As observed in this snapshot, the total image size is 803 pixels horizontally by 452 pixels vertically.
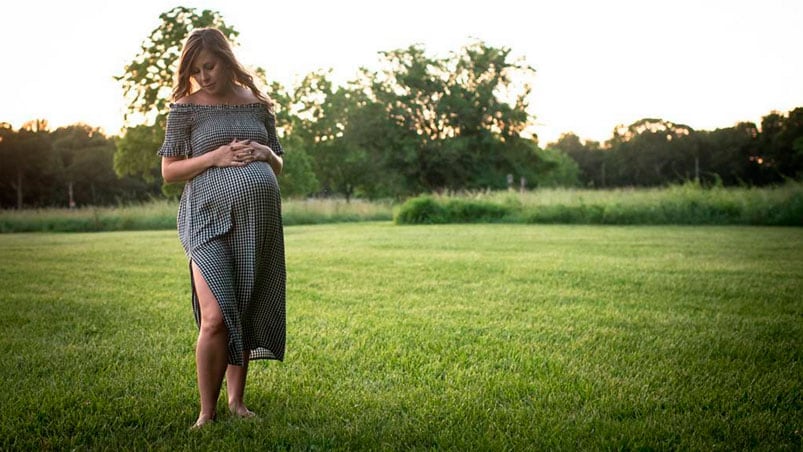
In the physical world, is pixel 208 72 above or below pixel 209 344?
above

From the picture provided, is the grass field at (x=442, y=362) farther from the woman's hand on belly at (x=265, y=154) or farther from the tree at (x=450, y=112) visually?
the tree at (x=450, y=112)

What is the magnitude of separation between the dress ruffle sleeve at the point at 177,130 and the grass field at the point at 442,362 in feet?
4.40

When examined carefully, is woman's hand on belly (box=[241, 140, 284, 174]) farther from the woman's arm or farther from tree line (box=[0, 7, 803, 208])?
tree line (box=[0, 7, 803, 208])

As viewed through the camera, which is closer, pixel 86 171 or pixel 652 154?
pixel 86 171

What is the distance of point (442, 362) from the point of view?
3859mm

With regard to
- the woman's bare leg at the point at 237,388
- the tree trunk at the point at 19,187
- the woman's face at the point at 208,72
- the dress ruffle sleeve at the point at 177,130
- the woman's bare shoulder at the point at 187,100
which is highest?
the tree trunk at the point at 19,187

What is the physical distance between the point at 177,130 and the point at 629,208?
18408 millimetres

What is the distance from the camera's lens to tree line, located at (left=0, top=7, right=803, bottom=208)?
26.5 metres

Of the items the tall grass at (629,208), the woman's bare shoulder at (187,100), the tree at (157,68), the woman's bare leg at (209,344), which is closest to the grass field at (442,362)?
the woman's bare leg at (209,344)

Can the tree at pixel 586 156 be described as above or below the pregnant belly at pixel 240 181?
→ above

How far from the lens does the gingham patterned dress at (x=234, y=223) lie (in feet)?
9.10

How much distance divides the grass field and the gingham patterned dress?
52 centimetres

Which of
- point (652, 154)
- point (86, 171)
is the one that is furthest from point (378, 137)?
point (652, 154)

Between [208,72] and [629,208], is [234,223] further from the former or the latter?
[629,208]
